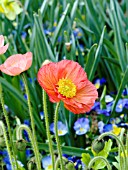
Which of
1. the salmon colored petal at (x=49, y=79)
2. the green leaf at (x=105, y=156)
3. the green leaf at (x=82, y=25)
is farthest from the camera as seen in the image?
the green leaf at (x=82, y=25)

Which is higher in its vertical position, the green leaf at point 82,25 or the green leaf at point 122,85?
the green leaf at point 82,25

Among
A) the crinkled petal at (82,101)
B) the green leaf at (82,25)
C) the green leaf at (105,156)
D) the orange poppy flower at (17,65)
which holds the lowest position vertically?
the green leaf at (105,156)

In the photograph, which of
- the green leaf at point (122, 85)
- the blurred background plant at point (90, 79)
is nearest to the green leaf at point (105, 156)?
the blurred background plant at point (90, 79)

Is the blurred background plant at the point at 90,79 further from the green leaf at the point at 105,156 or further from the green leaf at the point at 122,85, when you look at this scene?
the green leaf at the point at 105,156

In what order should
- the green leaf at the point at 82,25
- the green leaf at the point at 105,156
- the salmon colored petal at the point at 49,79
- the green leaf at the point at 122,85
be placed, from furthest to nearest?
the green leaf at the point at 82,25 < the green leaf at the point at 122,85 < the green leaf at the point at 105,156 < the salmon colored petal at the point at 49,79

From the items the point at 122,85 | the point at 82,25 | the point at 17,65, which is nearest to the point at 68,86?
the point at 17,65

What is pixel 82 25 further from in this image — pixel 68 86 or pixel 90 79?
pixel 68 86

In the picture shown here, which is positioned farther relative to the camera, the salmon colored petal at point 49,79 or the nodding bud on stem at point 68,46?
the nodding bud on stem at point 68,46

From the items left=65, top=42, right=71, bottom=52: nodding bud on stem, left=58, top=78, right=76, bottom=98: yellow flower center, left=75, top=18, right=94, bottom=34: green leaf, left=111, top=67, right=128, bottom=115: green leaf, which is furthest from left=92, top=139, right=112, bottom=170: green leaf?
left=75, top=18, right=94, bottom=34: green leaf

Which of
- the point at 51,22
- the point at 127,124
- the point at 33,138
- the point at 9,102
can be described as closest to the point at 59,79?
the point at 33,138
